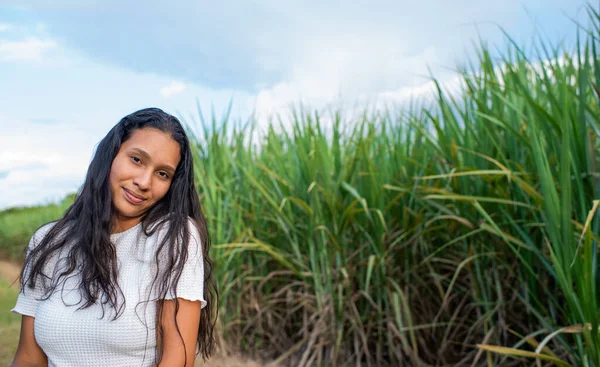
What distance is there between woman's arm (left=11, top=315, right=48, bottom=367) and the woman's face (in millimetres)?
420

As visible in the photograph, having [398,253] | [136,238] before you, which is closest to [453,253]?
[398,253]

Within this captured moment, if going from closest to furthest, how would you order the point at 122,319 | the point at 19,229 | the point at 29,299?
the point at 122,319 → the point at 29,299 → the point at 19,229

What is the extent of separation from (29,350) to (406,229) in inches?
74.9

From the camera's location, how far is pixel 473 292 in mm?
2754

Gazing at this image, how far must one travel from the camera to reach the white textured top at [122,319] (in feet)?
4.49

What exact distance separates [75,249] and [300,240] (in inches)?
71.2

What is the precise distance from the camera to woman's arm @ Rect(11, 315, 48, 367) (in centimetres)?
155

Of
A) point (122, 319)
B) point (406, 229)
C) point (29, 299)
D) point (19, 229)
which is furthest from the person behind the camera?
point (19, 229)

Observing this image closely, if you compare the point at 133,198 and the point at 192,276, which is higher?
the point at 133,198

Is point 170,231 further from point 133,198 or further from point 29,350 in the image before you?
point 29,350

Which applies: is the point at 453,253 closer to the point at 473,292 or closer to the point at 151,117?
the point at 473,292

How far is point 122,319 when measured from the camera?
53.8 inches

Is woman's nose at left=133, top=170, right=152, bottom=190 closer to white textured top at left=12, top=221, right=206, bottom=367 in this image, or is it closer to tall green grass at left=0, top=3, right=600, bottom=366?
white textured top at left=12, top=221, right=206, bottom=367

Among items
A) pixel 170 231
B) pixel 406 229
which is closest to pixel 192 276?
pixel 170 231
